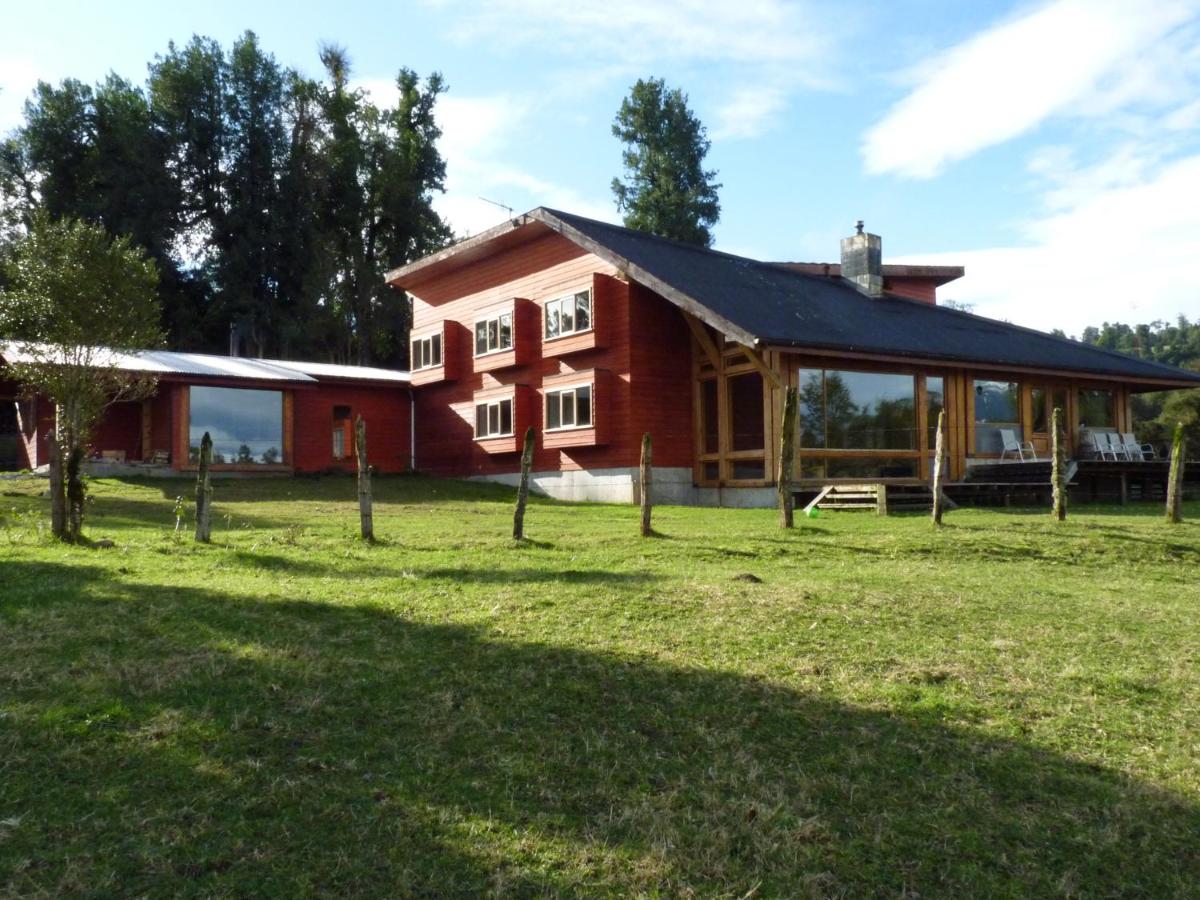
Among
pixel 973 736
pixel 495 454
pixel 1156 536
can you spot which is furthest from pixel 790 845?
pixel 495 454

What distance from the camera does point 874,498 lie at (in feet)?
58.9

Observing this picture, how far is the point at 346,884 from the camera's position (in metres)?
3.73

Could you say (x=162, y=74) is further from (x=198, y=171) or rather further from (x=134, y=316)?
(x=134, y=316)

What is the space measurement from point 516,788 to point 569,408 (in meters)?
18.6

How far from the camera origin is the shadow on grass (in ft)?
12.7

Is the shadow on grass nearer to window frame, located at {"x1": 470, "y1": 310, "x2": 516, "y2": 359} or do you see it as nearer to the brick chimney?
window frame, located at {"x1": 470, "y1": 310, "x2": 516, "y2": 359}

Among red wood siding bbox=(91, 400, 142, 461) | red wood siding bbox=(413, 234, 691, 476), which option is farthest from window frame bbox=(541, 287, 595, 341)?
red wood siding bbox=(91, 400, 142, 461)

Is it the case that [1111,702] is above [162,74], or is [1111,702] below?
below

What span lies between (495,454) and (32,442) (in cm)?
1163

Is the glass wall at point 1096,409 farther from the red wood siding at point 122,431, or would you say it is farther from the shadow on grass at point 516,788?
the red wood siding at point 122,431

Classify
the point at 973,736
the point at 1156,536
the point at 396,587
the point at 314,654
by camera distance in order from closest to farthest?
1. the point at 973,736
2. the point at 314,654
3. the point at 396,587
4. the point at 1156,536

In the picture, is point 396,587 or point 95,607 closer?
point 95,607

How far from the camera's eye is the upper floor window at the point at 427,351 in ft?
A: 91.6

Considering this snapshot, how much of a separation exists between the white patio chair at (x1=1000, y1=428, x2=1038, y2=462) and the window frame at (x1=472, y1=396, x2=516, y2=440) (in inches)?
462
